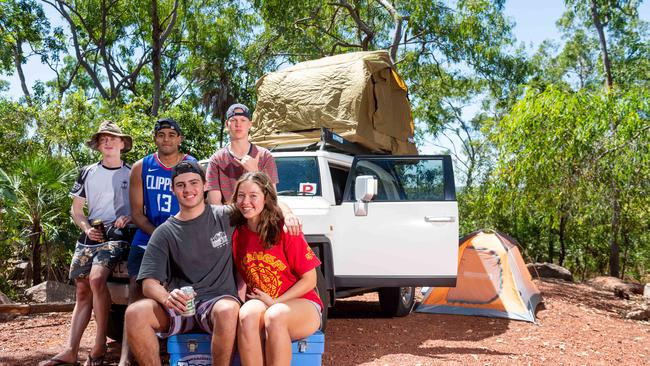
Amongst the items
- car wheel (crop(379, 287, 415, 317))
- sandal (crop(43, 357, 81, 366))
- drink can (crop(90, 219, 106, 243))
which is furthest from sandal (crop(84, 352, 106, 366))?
car wheel (crop(379, 287, 415, 317))

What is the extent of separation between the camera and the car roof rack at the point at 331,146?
6449 mm

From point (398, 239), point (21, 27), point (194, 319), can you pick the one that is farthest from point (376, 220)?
point (21, 27)

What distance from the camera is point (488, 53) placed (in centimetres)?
1619

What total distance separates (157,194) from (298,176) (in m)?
2.13

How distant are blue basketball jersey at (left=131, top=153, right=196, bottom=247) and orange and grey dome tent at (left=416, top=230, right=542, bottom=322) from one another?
5.00m

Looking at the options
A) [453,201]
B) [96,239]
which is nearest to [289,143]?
[453,201]

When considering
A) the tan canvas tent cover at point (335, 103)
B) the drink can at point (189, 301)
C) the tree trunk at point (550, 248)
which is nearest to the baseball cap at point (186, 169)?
the drink can at point (189, 301)

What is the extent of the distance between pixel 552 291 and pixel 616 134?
308 centimetres

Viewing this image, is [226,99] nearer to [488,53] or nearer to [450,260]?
[488,53]

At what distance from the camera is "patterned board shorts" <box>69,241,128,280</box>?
14.9ft

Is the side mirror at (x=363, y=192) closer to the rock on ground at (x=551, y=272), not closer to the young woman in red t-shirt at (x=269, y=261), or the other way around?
the young woman in red t-shirt at (x=269, y=261)

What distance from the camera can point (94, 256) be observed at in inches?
180

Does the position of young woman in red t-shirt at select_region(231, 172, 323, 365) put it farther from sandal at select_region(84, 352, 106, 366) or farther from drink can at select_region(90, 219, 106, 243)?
sandal at select_region(84, 352, 106, 366)

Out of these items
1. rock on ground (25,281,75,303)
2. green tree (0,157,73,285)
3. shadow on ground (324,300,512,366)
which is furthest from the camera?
green tree (0,157,73,285)
